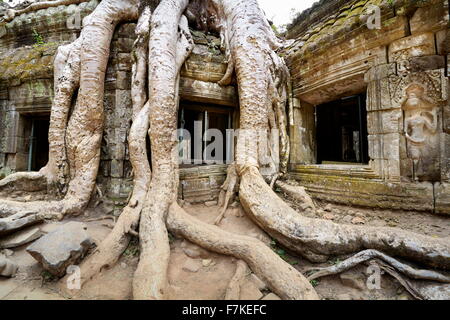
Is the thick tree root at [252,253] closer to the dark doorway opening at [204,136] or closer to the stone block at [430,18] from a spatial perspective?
the dark doorway opening at [204,136]

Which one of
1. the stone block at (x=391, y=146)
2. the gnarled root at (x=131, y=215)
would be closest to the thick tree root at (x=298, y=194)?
the stone block at (x=391, y=146)

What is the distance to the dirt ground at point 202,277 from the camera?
1457 mm

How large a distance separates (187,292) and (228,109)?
10.1 feet

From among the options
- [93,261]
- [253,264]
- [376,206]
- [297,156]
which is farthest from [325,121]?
[93,261]

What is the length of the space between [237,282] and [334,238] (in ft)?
3.18

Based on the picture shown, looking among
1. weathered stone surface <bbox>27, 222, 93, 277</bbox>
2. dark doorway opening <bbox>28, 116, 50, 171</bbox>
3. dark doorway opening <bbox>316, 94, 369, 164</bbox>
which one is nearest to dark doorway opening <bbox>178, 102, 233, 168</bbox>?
weathered stone surface <bbox>27, 222, 93, 277</bbox>

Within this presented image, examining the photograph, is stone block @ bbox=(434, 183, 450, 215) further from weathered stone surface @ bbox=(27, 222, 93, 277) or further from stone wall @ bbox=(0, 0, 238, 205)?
weathered stone surface @ bbox=(27, 222, 93, 277)

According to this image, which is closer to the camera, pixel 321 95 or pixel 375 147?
pixel 375 147

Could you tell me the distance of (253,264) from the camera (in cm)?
162

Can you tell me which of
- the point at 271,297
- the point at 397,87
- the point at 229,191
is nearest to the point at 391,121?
the point at 397,87

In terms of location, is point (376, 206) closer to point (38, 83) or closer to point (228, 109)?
point (228, 109)

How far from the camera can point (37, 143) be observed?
4.31 meters

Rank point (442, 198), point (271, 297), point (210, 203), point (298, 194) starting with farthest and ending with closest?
1. point (210, 203)
2. point (298, 194)
3. point (442, 198)
4. point (271, 297)

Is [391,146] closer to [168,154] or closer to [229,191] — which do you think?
[229,191]
